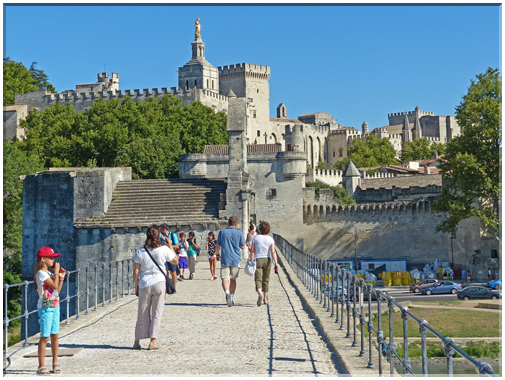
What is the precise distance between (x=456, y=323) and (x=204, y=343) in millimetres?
22546

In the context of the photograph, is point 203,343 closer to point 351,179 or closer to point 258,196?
point 258,196

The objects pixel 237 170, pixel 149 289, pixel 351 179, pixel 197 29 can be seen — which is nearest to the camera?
pixel 149 289

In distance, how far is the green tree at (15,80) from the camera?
75375mm

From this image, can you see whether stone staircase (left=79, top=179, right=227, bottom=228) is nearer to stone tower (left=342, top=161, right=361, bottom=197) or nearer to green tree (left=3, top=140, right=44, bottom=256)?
green tree (left=3, top=140, right=44, bottom=256)

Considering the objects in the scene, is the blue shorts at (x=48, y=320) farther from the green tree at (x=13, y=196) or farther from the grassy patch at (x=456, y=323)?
the green tree at (x=13, y=196)

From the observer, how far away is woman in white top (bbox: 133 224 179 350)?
28.6ft

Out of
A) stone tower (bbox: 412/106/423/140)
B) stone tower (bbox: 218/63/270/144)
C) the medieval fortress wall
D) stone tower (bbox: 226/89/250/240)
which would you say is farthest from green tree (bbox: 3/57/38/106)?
stone tower (bbox: 412/106/423/140)

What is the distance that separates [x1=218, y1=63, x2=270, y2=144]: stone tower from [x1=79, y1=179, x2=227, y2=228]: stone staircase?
7296cm

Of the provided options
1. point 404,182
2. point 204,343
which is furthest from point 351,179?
point 204,343

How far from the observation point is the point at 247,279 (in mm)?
18656

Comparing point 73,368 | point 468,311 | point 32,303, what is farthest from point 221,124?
point 73,368

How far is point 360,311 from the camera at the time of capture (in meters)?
8.55

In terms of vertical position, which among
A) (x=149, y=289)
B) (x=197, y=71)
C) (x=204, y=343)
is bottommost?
(x=204, y=343)

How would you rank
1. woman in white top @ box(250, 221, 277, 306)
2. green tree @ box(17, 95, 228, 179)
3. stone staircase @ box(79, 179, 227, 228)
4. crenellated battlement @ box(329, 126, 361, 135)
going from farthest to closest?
crenellated battlement @ box(329, 126, 361, 135), green tree @ box(17, 95, 228, 179), stone staircase @ box(79, 179, 227, 228), woman in white top @ box(250, 221, 277, 306)
